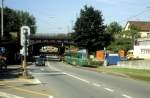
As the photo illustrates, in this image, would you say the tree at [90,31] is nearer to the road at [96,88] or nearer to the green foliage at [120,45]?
the green foliage at [120,45]

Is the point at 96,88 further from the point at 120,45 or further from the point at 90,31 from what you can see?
the point at 120,45

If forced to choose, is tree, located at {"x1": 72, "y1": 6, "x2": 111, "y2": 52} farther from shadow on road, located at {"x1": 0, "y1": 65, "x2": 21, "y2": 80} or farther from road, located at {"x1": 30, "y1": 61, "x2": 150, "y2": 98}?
road, located at {"x1": 30, "y1": 61, "x2": 150, "y2": 98}

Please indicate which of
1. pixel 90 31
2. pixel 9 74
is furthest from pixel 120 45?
pixel 9 74

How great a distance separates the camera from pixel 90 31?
334 ft

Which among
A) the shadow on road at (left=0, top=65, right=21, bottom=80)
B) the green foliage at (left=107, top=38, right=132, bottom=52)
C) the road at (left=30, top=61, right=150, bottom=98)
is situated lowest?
the road at (left=30, top=61, right=150, bottom=98)

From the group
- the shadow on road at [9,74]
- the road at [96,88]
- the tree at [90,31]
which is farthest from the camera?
the tree at [90,31]

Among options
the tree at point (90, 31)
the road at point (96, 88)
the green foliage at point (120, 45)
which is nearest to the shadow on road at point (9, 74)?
the road at point (96, 88)

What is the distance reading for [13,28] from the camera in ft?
395

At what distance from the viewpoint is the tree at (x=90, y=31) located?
331 ft

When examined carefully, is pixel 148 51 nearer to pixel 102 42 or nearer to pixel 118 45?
pixel 102 42

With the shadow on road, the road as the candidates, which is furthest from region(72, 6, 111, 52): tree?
the road

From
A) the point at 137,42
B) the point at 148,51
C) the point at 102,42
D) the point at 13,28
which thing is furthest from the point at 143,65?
the point at 13,28

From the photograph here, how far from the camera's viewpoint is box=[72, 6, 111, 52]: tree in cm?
10088

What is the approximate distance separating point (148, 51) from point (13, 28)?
48676 mm
